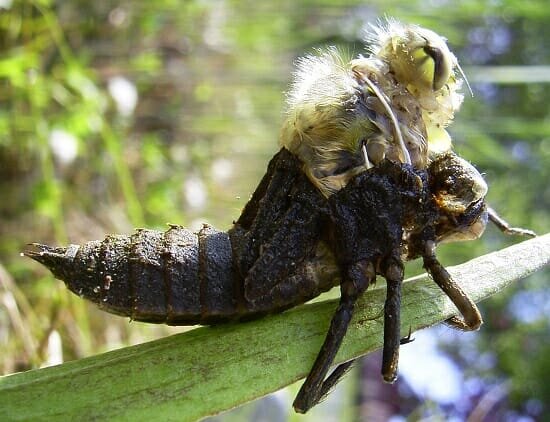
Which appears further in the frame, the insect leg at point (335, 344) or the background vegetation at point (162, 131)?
the background vegetation at point (162, 131)

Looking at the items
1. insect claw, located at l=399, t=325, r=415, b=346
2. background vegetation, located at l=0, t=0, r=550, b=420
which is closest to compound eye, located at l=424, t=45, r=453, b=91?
insect claw, located at l=399, t=325, r=415, b=346

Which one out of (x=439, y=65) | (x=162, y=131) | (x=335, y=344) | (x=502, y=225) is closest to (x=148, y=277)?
(x=335, y=344)

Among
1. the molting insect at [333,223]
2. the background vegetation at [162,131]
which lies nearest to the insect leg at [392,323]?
the molting insect at [333,223]

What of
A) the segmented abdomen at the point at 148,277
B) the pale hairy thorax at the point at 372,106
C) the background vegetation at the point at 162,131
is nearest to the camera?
the segmented abdomen at the point at 148,277

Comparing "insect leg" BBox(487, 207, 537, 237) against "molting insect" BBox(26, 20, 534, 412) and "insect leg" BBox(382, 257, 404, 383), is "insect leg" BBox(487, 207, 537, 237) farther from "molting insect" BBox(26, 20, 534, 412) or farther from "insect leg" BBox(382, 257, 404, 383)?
"insect leg" BBox(382, 257, 404, 383)

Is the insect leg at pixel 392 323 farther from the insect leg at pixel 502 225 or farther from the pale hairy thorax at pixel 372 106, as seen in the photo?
the insect leg at pixel 502 225

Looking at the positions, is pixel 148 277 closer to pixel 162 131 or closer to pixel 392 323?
pixel 392 323

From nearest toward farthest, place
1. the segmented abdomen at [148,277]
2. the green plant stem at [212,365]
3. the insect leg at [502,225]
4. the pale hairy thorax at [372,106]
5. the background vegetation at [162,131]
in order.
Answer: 1. the green plant stem at [212,365]
2. the segmented abdomen at [148,277]
3. the pale hairy thorax at [372,106]
4. the insect leg at [502,225]
5. the background vegetation at [162,131]

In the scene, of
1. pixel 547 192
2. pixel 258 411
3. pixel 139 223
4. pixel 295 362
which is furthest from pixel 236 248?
pixel 547 192
